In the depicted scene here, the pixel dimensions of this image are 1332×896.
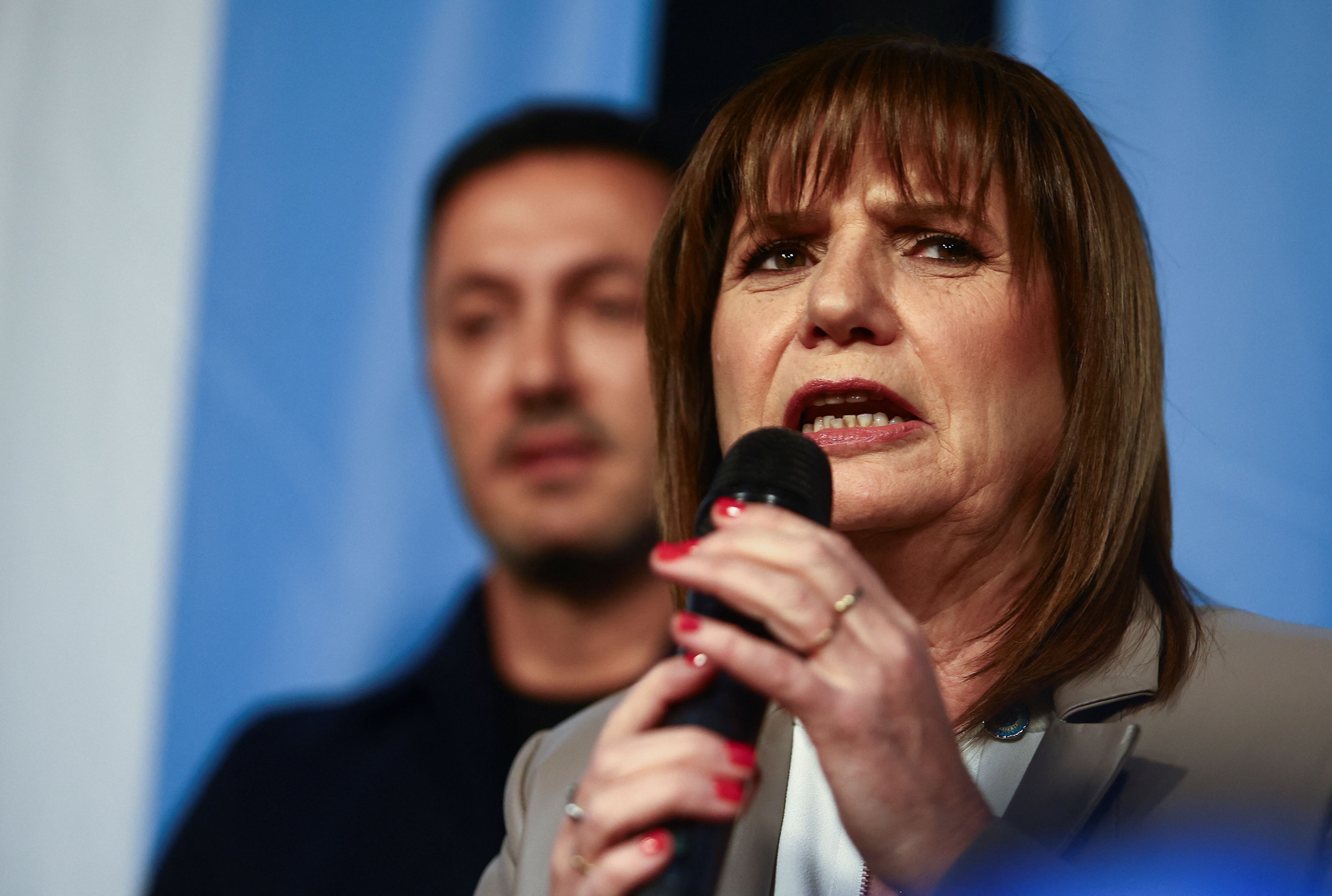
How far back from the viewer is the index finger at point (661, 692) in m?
0.75

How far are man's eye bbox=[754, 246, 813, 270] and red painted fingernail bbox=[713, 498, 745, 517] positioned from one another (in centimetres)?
57

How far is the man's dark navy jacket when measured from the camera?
2000mm

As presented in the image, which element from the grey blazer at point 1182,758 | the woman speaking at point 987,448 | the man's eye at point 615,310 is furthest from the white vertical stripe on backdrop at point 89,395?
the grey blazer at point 1182,758

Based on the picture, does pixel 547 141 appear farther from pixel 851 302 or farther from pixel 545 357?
pixel 851 302

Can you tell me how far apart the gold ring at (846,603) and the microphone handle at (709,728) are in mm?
50

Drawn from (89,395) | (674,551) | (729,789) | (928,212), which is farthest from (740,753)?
(89,395)

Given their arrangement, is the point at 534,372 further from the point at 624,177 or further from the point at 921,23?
the point at 921,23

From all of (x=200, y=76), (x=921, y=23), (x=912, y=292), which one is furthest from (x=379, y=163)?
(x=912, y=292)

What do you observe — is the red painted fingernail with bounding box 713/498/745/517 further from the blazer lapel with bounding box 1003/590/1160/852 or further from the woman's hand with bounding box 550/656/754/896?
the blazer lapel with bounding box 1003/590/1160/852

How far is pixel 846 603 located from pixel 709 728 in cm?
11

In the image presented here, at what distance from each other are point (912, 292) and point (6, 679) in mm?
2059

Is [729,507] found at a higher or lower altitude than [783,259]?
lower

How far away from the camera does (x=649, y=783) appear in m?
0.71

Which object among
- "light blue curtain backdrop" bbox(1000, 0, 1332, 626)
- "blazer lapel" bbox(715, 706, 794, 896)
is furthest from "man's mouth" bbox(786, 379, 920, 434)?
"light blue curtain backdrop" bbox(1000, 0, 1332, 626)
